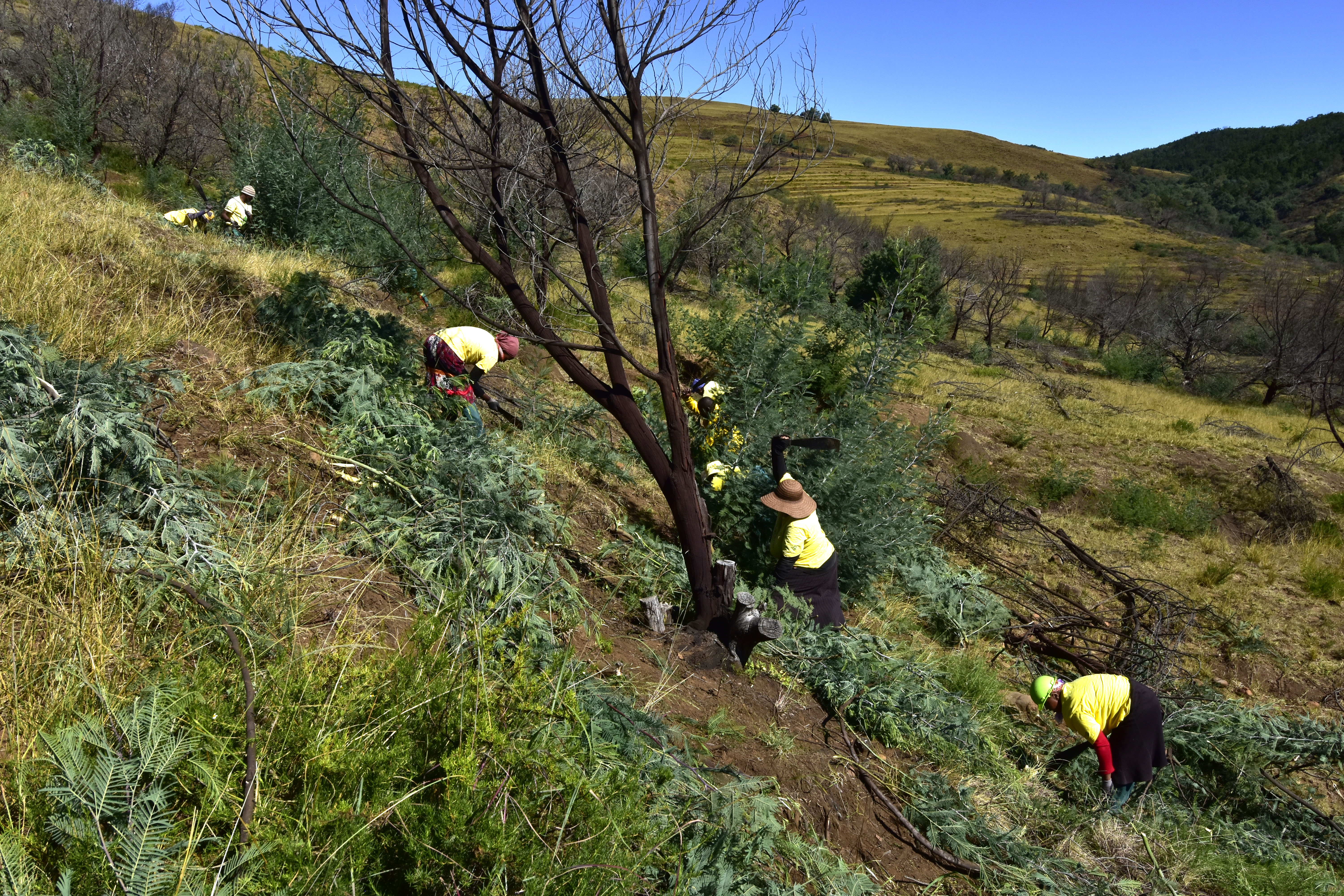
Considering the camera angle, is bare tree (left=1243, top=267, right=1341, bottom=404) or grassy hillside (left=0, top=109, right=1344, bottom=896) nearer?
grassy hillside (left=0, top=109, right=1344, bottom=896)

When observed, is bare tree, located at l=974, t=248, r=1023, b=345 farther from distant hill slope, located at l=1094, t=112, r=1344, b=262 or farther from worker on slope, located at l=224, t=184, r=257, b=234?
distant hill slope, located at l=1094, t=112, r=1344, b=262

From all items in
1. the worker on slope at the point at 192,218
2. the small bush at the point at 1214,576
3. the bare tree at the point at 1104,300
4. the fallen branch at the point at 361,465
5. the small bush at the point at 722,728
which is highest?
the bare tree at the point at 1104,300

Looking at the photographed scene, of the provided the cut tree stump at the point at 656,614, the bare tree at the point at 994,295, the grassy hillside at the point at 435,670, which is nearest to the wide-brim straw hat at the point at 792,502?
the grassy hillside at the point at 435,670

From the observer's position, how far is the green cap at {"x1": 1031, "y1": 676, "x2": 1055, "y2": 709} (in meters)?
5.16

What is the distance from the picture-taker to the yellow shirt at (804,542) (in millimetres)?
5391

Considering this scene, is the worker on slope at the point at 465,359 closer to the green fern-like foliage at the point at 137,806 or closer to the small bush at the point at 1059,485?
the green fern-like foliage at the point at 137,806

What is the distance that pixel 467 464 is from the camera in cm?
393

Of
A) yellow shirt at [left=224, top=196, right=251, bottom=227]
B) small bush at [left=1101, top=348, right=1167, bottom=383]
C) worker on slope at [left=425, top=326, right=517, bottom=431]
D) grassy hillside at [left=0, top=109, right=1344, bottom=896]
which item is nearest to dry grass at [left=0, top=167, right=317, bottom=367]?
grassy hillside at [left=0, top=109, right=1344, bottom=896]

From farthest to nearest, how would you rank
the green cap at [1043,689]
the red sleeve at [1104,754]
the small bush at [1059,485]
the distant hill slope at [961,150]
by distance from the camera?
the distant hill slope at [961,150], the small bush at [1059,485], the green cap at [1043,689], the red sleeve at [1104,754]

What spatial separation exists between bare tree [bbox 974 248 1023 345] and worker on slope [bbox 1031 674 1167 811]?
72.6ft

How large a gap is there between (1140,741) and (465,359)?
5.58m

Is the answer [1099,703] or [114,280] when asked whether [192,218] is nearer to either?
[114,280]

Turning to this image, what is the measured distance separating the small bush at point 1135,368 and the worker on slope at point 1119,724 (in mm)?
20808

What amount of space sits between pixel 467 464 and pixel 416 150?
1.64 metres
